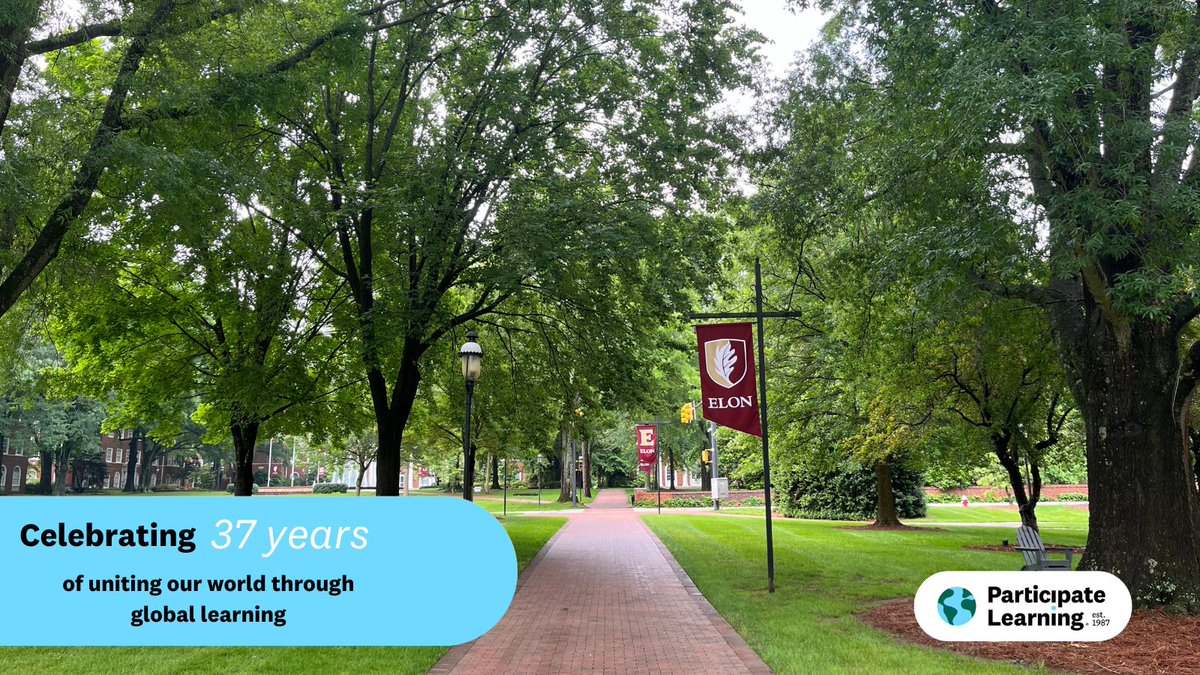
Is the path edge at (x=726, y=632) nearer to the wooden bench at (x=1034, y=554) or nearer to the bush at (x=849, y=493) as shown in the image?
the wooden bench at (x=1034, y=554)

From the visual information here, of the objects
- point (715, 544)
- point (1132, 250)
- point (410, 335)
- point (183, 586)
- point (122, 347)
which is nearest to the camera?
point (183, 586)

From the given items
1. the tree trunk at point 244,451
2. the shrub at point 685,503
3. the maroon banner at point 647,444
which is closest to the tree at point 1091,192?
the tree trunk at point 244,451

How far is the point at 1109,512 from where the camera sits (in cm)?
921

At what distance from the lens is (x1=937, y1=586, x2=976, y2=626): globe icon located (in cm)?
734

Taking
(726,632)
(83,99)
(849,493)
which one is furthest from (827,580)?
(849,493)

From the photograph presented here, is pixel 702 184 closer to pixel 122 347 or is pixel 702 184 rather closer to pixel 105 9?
pixel 105 9

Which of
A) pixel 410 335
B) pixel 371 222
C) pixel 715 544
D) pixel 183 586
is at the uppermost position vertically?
pixel 371 222

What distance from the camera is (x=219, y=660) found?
7.14 metres

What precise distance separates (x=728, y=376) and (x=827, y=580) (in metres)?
4.03

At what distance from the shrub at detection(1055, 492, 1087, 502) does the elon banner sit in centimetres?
4282

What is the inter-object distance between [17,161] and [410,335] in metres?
6.12

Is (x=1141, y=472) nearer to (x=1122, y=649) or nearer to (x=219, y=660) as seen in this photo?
(x=1122, y=649)

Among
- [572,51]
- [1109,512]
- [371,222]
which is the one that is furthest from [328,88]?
[1109,512]

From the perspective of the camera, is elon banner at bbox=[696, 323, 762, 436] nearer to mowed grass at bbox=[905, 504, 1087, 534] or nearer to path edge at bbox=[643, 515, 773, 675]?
A: path edge at bbox=[643, 515, 773, 675]
